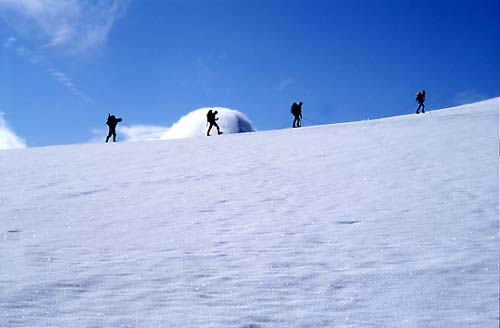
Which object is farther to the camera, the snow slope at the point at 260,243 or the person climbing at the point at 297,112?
the person climbing at the point at 297,112

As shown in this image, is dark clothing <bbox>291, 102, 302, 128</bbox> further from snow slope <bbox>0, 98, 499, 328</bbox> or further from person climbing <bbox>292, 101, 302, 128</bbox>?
snow slope <bbox>0, 98, 499, 328</bbox>

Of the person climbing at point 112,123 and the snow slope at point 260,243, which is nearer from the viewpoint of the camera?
the snow slope at point 260,243

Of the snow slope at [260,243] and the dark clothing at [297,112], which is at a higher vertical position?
the dark clothing at [297,112]

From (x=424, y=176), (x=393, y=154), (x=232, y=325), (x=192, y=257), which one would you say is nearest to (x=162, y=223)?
(x=192, y=257)

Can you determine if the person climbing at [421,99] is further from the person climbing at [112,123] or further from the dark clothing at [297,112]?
the person climbing at [112,123]

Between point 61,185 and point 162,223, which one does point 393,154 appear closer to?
point 162,223

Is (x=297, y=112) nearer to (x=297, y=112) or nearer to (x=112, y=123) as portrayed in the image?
(x=297, y=112)

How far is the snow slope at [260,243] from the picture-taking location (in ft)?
13.9

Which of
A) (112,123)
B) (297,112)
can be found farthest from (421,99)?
(112,123)

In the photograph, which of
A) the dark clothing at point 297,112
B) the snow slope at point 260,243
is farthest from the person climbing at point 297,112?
the snow slope at point 260,243

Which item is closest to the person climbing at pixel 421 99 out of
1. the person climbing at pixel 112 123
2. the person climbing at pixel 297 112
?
the person climbing at pixel 297 112

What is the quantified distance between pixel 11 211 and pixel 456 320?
7.89 meters

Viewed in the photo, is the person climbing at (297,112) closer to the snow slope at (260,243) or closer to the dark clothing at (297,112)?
the dark clothing at (297,112)

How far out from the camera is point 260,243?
5.94 metres
